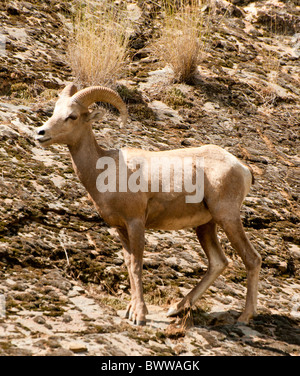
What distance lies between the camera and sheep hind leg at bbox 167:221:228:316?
20.8 ft

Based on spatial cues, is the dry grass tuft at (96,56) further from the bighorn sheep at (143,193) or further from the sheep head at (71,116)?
the sheep head at (71,116)

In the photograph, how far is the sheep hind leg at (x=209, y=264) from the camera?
6334 mm

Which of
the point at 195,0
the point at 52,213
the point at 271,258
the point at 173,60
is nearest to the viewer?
the point at 52,213

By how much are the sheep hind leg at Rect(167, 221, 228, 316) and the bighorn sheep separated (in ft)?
0.04

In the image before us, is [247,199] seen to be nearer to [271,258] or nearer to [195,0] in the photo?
[271,258]

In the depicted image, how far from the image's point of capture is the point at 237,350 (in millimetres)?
5590

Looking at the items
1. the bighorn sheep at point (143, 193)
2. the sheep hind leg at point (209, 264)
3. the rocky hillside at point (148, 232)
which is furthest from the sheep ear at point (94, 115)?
the sheep hind leg at point (209, 264)

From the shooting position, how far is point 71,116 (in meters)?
6.23

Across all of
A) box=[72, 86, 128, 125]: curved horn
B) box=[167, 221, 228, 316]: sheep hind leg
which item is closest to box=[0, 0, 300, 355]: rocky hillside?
box=[167, 221, 228, 316]: sheep hind leg

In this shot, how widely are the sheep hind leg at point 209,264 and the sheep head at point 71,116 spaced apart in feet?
5.77

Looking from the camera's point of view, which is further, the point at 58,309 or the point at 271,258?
the point at 271,258
